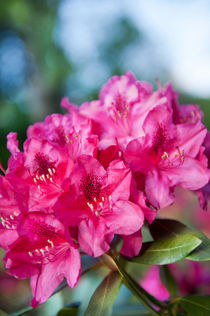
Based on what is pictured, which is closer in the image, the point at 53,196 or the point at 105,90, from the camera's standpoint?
the point at 53,196

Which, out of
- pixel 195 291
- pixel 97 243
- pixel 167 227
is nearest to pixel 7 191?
pixel 97 243

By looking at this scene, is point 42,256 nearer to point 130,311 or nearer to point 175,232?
point 175,232

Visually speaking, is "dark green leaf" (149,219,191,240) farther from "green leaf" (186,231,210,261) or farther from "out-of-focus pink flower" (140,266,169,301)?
"out-of-focus pink flower" (140,266,169,301)

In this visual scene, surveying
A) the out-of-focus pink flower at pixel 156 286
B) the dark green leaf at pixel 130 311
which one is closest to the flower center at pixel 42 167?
the dark green leaf at pixel 130 311

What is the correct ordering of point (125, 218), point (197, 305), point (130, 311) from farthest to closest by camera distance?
point (130, 311) → point (197, 305) → point (125, 218)

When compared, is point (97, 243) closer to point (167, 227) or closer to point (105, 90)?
point (167, 227)

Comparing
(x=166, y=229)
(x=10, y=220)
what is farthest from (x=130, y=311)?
(x=10, y=220)

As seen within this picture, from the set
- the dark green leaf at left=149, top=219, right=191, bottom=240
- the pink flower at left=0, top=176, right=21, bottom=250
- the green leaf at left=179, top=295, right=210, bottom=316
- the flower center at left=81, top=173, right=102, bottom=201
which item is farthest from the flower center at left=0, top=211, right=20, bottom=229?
the green leaf at left=179, top=295, right=210, bottom=316
